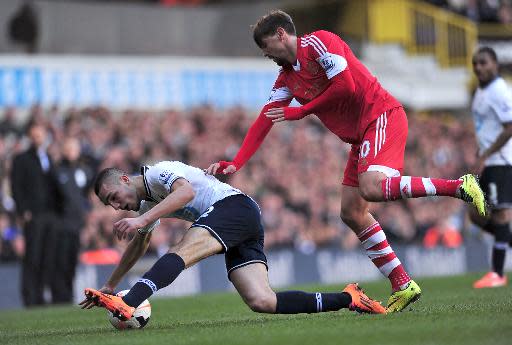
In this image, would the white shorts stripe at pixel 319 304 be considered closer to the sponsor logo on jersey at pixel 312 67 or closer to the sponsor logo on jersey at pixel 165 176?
the sponsor logo on jersey at pixel 165 176

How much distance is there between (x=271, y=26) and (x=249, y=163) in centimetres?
1176

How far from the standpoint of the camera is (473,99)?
14.2m

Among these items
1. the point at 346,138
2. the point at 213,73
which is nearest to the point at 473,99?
the point at 346,138

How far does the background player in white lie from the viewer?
8656 millimetres

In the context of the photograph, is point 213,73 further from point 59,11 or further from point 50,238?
point 50,238

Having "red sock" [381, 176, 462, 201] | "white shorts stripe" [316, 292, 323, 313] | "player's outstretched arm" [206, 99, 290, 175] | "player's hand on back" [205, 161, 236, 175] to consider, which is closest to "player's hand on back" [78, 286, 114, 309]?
"player's hand on back" [205, 161, 236, 175]

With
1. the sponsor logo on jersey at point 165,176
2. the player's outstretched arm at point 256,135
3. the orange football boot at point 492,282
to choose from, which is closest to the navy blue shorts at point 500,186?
the orange football boot at point 492,282

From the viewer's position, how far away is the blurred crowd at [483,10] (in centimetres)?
3141

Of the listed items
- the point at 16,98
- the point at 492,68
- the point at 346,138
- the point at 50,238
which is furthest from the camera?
the point at 16,98

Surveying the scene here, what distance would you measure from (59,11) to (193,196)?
17.7 m

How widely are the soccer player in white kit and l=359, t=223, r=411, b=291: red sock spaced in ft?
10.9

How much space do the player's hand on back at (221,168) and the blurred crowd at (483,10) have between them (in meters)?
22.2

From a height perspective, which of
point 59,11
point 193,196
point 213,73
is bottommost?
point 193,196

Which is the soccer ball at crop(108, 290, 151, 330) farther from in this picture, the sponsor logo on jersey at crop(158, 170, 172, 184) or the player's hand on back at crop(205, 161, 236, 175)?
the player's hand on back at crop(205, 161, 236, 175)
